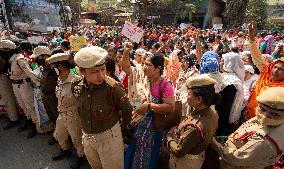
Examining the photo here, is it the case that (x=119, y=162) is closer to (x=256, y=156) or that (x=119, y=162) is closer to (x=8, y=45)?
(x=256, y=156)

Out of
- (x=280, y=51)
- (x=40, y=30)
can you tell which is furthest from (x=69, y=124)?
(x=40, y=30)

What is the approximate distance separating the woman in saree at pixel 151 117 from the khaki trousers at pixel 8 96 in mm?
3211

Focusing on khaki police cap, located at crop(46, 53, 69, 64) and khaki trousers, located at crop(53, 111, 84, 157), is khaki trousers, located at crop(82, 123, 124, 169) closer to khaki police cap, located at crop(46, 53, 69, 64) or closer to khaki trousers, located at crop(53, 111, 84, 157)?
khaki trousers, located at crop(53, 111, 84, 157)

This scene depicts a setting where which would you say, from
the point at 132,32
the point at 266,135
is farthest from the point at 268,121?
the point at 132,32

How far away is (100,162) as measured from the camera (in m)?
3.09

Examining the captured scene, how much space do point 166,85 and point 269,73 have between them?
1324 millimetres

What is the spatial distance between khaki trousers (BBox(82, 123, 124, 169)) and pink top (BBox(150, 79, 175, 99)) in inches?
20.8

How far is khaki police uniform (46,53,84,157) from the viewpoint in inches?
145

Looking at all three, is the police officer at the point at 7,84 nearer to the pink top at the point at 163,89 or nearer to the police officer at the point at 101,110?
the police officer at the point at 101,110

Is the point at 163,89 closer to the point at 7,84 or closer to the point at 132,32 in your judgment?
the point at 132,32

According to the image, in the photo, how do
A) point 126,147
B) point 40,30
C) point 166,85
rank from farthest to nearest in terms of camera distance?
point 40,30, point 126,147, point 166,85

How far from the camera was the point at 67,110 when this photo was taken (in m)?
3.81

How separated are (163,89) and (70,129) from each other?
163 centimetres

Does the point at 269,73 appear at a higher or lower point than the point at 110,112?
higher
